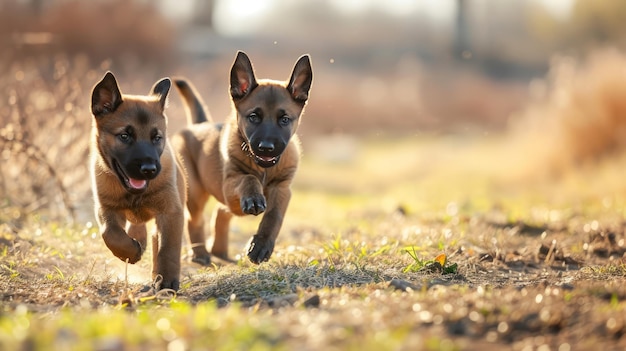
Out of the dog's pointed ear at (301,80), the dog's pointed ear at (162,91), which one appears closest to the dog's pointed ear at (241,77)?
the dog's pointed ear at (301,80)

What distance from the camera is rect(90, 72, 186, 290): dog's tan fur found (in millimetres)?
5695

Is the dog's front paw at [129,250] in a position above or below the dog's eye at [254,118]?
below

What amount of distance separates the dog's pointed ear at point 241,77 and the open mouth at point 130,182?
1386 millimetres

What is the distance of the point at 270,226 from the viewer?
Answer: 6.32 meters

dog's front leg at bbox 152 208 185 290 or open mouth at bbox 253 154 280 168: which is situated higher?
open mouth at bbox 253 154 280 168

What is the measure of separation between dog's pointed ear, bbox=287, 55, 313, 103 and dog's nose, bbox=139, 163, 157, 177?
1685 millimetres

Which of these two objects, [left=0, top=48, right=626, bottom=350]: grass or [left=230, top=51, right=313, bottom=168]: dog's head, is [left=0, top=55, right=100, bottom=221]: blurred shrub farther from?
[left=230, top=51, right=313, bottom=168]: dog's head

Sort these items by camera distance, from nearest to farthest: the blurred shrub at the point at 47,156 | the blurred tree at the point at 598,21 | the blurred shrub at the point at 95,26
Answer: the blurred shrub at the point at 47,156 < the blurred shrub at the point at 95,26 < the blurred tree at the point at 598,21

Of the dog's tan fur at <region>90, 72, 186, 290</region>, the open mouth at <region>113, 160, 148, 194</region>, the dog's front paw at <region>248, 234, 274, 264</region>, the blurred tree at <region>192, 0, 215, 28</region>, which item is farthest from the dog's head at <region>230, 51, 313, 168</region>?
the blurred tree at <region>192, 0, 215, 28</region>

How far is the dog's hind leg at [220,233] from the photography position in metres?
7.45

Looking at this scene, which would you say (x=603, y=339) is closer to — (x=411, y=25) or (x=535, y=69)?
(x=535, y=69)

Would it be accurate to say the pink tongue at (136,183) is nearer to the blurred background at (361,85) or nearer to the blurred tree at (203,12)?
the blurred background at (361,85)

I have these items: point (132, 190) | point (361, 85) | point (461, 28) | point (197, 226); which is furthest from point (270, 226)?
point (461, 28)

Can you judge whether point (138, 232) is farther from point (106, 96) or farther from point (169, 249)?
point (106, 96)
